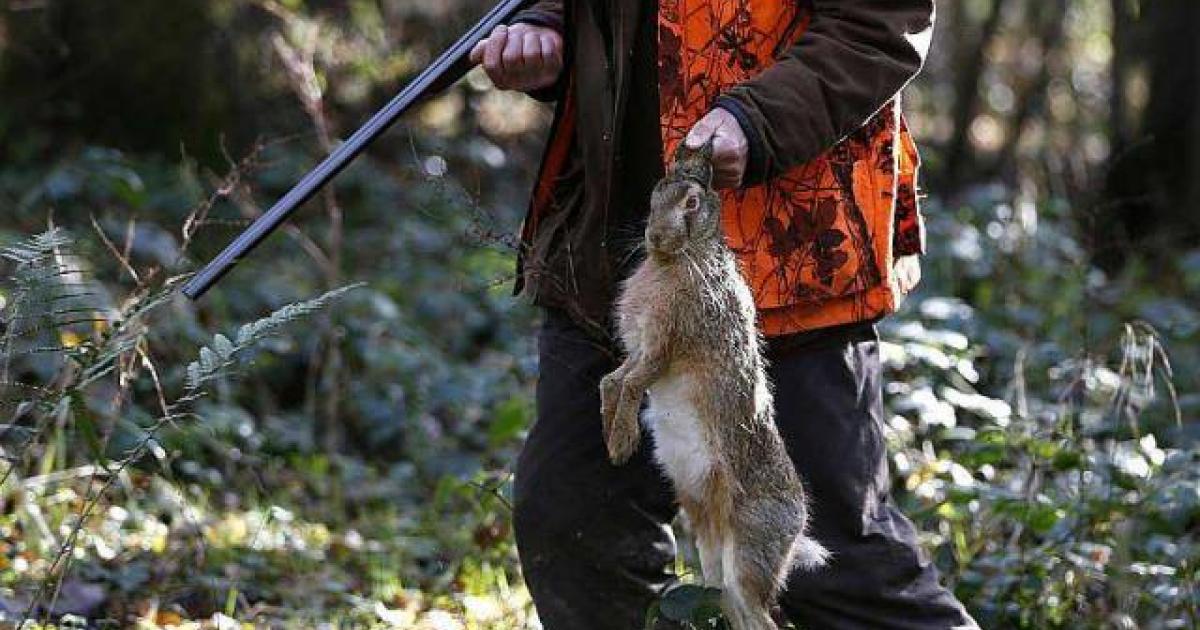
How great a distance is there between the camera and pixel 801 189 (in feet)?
10.4

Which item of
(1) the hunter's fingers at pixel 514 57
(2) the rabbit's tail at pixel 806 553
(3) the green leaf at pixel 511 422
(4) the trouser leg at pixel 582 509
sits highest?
(1) the hunter's fingers at pixel 514 57

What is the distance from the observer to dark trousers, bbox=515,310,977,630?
3.33 m

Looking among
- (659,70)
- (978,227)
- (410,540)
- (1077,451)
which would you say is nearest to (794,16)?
(659,70)

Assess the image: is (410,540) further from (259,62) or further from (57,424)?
(259,62)

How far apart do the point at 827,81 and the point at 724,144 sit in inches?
11.2

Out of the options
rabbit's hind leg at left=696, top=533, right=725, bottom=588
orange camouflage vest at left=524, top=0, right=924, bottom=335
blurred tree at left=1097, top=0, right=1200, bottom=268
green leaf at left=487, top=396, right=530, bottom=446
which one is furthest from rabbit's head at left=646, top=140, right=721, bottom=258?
blurred tree at left=1097, top=0, right=1200, bottom=268

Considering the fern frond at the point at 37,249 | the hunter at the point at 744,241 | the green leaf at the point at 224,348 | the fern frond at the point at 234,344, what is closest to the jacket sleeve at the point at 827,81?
the hunter at the point at 744,241

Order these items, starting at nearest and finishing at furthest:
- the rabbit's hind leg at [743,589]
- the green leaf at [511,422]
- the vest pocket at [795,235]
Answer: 1. the rabbit's hind leg at [743,589]
2. the vest pocket at [795,235]
3. the green leaf at [511,422]

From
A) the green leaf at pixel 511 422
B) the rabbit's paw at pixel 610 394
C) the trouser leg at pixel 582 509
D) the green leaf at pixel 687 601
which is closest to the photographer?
the rabbit's paw at pixel 610 394

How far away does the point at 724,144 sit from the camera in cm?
284

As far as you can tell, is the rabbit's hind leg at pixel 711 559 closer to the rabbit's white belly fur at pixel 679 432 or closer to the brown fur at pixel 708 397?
the brown fur at pixel 708 397

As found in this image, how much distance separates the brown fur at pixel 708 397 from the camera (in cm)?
273

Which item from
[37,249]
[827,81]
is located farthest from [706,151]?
[37,249]

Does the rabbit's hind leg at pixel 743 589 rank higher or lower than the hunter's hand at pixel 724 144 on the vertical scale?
lower
